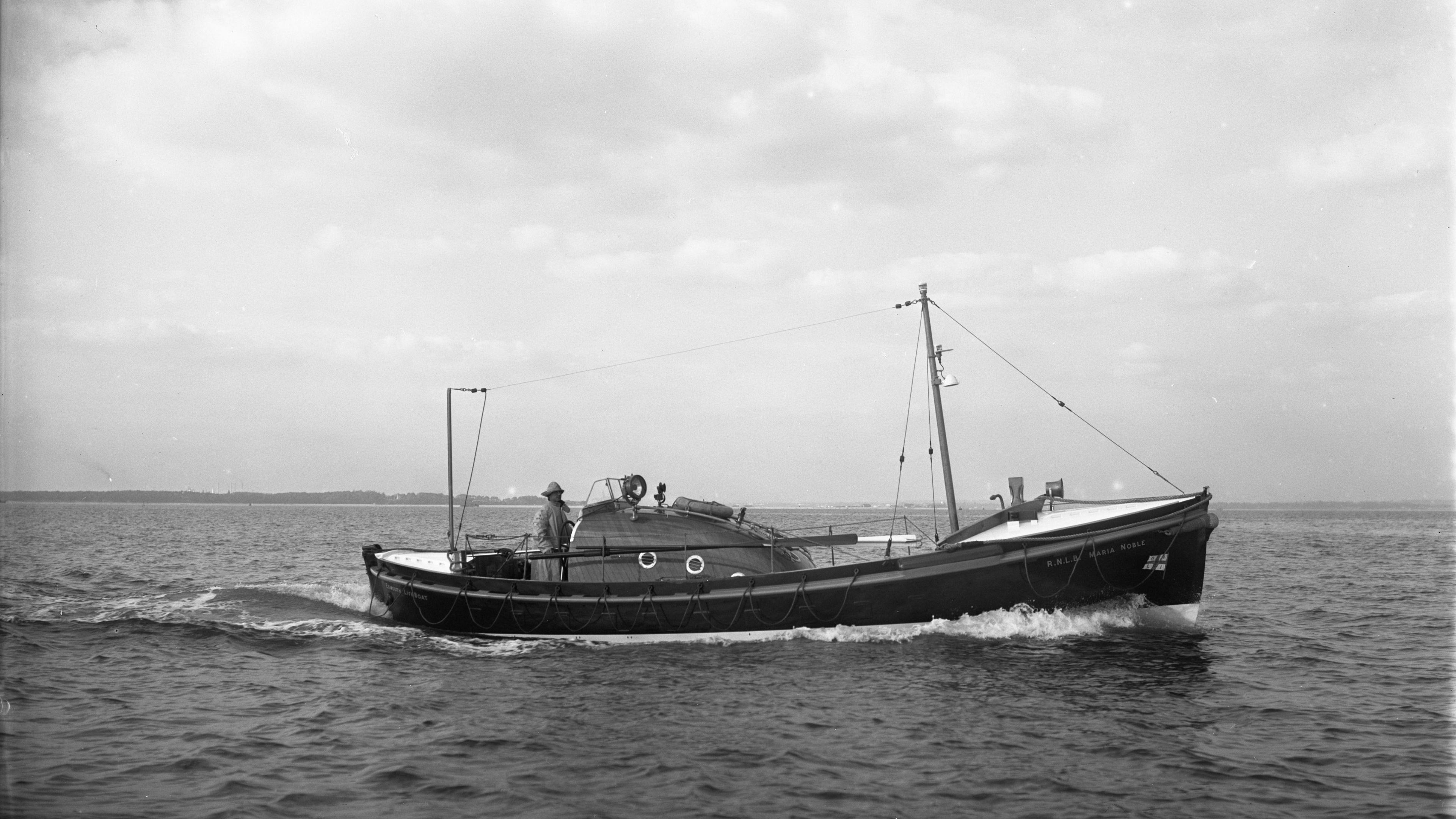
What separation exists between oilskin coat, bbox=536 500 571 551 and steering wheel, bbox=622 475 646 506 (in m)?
1.66

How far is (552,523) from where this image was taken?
69.1ft

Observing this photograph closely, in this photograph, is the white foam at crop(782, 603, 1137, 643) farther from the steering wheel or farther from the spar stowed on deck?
the steering wheel

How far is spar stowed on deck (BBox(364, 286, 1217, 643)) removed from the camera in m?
18.3

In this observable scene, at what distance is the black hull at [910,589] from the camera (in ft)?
59.9

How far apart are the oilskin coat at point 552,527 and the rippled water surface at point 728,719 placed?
2.66m

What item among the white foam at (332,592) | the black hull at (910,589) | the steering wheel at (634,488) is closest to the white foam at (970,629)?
the black hull at (910,589)

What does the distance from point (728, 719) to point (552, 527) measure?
9.06 m

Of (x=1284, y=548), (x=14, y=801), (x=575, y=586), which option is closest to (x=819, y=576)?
(x=575, y=586)

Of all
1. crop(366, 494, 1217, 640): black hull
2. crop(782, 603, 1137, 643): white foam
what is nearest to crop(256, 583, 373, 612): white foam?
crop(366, 494, 1217, 640): black hull

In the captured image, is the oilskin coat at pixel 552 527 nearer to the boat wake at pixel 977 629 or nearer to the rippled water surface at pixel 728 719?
the rippled water surface at pixel 728 719

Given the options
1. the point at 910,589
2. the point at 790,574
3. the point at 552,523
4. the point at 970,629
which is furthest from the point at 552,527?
the point at 970,629

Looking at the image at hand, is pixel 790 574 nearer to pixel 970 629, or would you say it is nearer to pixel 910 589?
pixel 910 589

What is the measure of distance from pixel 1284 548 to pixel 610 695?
64.2 metres

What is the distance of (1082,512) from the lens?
63.0 feet
